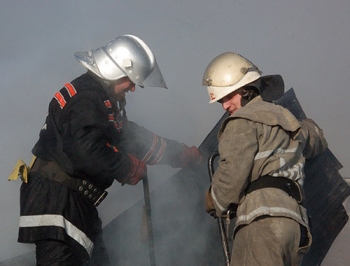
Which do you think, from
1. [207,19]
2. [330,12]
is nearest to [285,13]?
[330,12]

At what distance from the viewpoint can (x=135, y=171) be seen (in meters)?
3.38

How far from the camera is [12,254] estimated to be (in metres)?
4.37

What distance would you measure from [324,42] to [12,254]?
4.55m

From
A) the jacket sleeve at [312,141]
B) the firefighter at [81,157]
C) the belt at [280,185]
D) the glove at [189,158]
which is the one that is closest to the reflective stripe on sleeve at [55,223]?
the firefighter at [81,157]

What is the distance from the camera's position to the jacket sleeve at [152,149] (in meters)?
3.67

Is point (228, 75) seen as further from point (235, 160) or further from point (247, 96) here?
point (235, 160)

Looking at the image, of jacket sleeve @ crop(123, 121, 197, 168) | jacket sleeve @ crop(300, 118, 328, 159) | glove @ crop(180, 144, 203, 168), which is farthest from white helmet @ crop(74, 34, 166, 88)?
jacket sleeve @ crop(300, 118, 328, 159)

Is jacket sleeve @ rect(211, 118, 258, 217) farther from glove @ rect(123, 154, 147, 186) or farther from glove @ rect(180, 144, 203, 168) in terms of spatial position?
glove @ rect(180, 144, 203, 168)

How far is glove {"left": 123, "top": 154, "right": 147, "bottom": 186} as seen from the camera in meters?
3.36

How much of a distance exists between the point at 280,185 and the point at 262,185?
0.09 m

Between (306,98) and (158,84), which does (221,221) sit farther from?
(306,98)

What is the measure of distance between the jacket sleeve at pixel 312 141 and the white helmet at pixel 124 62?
99 cm

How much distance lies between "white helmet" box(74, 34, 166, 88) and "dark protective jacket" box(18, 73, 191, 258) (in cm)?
9

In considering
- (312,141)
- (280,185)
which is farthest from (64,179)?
(312,141)
